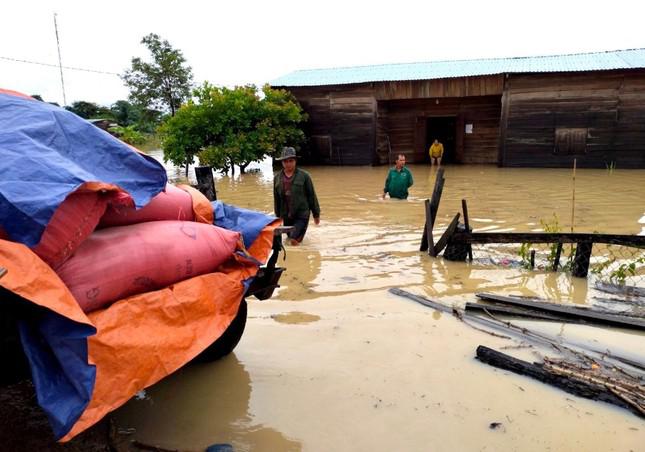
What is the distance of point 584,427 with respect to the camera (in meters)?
2.74

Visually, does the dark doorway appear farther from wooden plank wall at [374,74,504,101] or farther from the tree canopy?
the tree canopy

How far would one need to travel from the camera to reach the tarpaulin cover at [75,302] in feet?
5.82

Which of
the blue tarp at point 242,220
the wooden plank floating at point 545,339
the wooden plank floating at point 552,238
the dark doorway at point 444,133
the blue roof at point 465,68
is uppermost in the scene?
the blue roof at point 465,68

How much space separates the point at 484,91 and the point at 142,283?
17.5 meters

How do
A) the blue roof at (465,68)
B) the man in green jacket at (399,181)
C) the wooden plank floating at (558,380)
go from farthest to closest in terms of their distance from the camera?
the blue roof at (465,68), the man in green jacket at (399,181), the wooden plank floating at (558,380)

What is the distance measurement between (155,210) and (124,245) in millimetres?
460

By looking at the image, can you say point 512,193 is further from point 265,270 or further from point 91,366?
point 91,366

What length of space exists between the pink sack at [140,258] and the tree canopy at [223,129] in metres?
14.6

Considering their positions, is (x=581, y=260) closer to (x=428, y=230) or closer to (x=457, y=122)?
(x=428, y=230)

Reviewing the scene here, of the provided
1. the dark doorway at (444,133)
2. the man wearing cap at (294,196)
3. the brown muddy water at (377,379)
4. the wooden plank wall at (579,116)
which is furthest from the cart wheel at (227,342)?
the dark doorway at (444,133)

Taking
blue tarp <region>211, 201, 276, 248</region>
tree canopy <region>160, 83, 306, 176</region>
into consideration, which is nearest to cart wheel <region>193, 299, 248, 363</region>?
blue tarp <region>211, 201, 276, 248</region>

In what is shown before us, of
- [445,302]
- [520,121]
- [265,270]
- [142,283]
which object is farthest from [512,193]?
[142,283]

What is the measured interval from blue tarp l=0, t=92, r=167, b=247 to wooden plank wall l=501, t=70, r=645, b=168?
17.6 metres

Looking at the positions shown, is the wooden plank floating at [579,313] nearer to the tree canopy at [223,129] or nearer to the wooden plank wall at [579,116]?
the tree canopy at [223,129]
